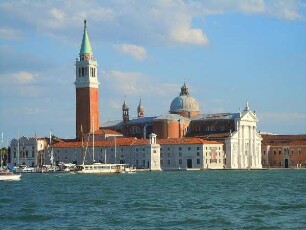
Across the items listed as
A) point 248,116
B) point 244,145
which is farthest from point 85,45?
point 244,145

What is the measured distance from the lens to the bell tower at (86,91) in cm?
9619

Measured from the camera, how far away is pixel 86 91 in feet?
316

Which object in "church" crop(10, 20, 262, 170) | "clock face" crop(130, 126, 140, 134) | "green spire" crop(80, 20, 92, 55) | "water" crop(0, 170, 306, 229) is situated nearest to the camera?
"water" crop(0, 170, 306, 229)

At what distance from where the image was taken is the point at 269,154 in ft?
332

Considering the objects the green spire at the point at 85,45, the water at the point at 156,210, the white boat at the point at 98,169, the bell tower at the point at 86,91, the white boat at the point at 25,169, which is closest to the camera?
the water at the point at 156,210

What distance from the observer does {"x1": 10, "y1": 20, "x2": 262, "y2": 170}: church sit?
89938mm

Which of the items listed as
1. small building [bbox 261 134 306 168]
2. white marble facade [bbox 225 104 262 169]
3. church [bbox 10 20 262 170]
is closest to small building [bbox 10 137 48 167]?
church [bbox 10 20 262 170]

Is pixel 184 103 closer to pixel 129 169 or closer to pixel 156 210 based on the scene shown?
pixel 129 169

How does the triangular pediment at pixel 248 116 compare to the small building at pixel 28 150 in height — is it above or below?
above

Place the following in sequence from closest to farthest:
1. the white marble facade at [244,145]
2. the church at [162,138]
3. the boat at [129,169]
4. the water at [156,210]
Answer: the water at [156,210], the boat at [129,169], the church at [162,138], the white marble facade at [244,145]

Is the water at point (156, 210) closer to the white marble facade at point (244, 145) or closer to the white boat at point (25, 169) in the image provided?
the white boat at point (25, 169)

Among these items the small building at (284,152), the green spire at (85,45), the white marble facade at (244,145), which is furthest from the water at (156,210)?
the small building at (284,152)

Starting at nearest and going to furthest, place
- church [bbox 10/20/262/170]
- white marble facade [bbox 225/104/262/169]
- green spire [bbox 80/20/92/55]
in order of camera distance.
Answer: church [bbox 10/20/262/170]
white marble facade [bbox 225/104/262/169]
green spire [bbox 80/20/92/55]

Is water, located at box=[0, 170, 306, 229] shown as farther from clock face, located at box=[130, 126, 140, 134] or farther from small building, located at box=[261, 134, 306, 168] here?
clock face, located at box=[130, 126, 140, 134]
